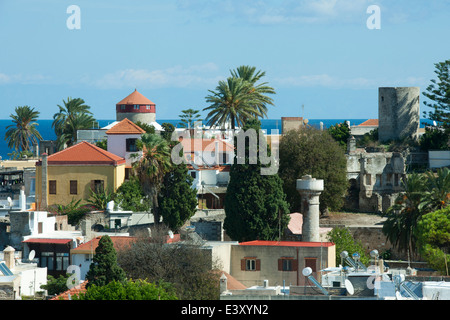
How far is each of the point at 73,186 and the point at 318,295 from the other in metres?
35.4

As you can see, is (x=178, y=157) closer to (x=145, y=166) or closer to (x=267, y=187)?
(x=145, y=166)

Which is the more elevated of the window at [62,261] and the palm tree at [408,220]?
the palm tree at [408,220]

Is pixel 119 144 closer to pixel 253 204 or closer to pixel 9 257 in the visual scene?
pixel 253 204

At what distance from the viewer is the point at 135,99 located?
293 feet

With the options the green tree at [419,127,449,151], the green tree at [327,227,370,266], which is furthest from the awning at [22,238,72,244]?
the green tree at [419,127,449,151]

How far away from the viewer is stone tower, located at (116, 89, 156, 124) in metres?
88.6

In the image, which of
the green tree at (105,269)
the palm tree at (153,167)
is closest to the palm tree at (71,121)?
the palm tree at (153,167)

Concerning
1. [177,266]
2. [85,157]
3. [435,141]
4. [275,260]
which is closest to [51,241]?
[177,266]

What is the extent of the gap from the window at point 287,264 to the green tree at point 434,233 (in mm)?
7233

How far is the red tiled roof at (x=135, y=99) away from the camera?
89.1 m

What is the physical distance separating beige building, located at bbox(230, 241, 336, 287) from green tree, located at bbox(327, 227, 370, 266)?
153 inches

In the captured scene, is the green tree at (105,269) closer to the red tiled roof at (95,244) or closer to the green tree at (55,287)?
the green tree at (55,287)

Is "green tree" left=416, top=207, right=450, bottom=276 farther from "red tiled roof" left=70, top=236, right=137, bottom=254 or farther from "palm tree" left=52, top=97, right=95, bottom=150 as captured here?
"palm tree" left=52, top=97, right=95, bottom=150

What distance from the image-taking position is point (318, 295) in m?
36.1
